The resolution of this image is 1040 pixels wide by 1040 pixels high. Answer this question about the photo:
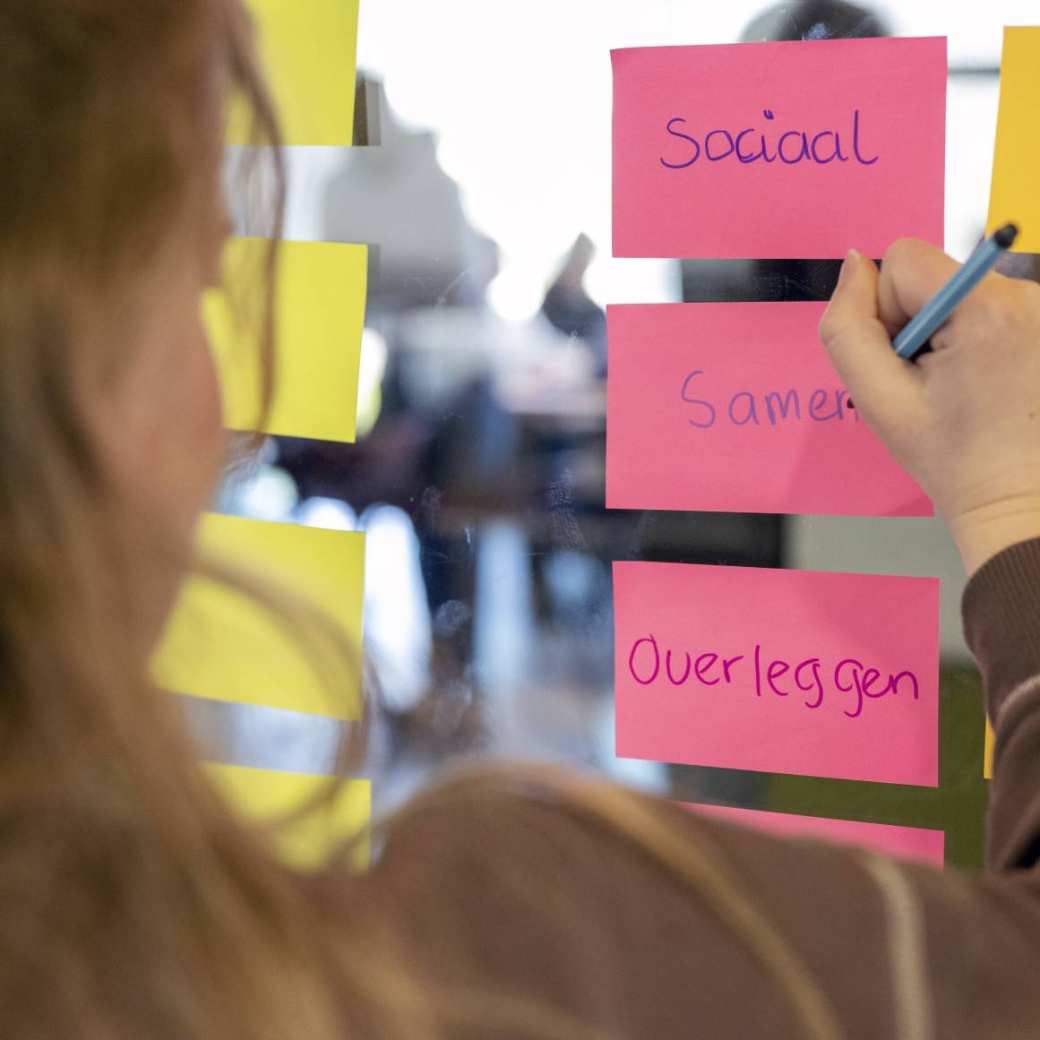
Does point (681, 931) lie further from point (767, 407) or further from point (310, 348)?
point (310, 348)

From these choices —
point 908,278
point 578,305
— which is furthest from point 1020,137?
point 578,305

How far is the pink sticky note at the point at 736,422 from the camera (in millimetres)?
638

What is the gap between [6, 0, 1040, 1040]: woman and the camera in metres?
0.33

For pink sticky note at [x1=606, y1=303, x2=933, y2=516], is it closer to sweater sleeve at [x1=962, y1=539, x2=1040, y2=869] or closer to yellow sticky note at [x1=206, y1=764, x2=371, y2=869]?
sweater sleeve at [x1=962, y1=539, x2=1040, y2=869]

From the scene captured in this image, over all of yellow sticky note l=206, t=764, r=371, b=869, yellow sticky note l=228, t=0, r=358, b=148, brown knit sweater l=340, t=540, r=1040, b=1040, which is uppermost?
yellow sticky note l=228, t=0, r=358, b=148

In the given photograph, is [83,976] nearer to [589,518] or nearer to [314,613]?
[314,613]

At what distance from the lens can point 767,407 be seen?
649 mm

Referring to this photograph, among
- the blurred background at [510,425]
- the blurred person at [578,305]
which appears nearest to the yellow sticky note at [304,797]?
the blurred background at [510,425]

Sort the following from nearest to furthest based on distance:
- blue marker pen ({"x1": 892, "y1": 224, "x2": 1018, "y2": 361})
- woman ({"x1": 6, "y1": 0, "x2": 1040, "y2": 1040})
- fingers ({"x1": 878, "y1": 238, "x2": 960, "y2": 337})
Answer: woman ({"x1": 6, "y1": 0, "x2": 1040, "y2": 1040}) → blue marker pen ({"x1": 892, "y1": 224, "x2": 1018, "y2": 361}) → fingers ({"x1": 878, "y1": 238, "x2": 960, "y2": 337})

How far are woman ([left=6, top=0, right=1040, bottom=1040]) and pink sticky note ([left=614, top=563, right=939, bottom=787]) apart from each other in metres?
0.26

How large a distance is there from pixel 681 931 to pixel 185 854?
142mm

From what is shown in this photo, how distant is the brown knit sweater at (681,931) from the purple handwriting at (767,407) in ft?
0.99

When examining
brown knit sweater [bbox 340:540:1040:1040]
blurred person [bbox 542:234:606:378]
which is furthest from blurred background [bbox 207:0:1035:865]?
brown knit sweater [bbox 340:540:1040:1040]

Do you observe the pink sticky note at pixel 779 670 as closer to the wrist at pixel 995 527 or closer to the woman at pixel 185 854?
the wrist at pixel 995 527
